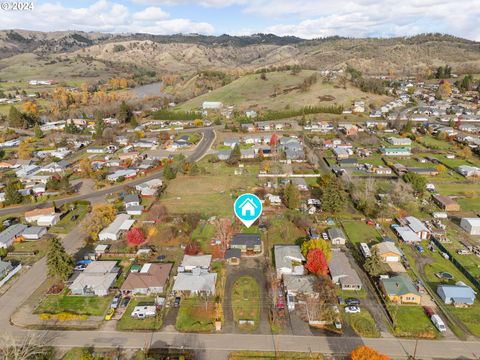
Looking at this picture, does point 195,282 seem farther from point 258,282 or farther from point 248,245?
point 248,245

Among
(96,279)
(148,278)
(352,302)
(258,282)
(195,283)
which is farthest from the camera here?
(258,282)

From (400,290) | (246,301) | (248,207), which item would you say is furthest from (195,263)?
(400,290)

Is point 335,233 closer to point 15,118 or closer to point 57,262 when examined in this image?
point 57,262

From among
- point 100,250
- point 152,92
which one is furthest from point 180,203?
point 152,92

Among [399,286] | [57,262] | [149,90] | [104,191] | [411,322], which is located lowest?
[411,322]

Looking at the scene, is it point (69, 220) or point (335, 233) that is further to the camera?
point (69, 220)

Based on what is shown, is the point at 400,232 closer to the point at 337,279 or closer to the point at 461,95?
the point at 337,279

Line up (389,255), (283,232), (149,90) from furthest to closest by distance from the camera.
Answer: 1. (149,90)
2. (283,232)
3. (389,255)

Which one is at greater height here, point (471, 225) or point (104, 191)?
point (471, 225)
